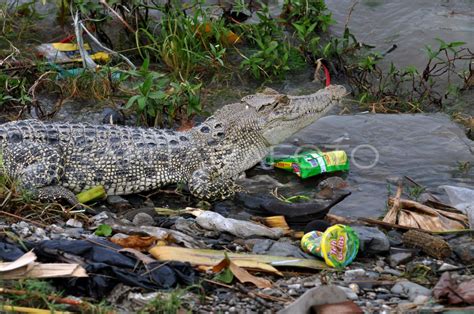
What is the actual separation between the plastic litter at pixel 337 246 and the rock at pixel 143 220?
120 centimetres

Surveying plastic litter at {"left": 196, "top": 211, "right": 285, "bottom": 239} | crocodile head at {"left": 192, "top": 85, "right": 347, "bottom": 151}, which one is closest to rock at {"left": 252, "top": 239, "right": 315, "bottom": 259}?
plastic litter at {"left": 196, "top": 211, "right": 285, "bottom": 239}

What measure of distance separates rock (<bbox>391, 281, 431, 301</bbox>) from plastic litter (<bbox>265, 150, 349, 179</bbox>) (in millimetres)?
2248

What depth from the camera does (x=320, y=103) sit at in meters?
7.88

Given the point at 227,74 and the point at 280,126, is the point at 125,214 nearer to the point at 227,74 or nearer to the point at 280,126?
the point at 280,126

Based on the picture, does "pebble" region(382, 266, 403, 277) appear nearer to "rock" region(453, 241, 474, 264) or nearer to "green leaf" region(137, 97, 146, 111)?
"rock" region(453, 241, 474, 264)

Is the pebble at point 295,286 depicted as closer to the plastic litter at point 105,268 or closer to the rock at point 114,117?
the plastic litter at point 105,268

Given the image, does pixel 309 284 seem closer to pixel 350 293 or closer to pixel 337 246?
pixel 350 293

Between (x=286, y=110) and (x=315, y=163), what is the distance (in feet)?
1.71

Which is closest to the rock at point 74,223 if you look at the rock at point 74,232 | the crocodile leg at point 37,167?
the rock at point 74,232

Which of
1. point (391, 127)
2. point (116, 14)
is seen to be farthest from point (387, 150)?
point (116, 14)

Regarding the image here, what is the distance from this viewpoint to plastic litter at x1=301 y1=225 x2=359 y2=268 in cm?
563

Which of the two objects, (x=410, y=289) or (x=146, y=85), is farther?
(x=146, y=85)

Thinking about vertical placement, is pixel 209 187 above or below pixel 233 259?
below

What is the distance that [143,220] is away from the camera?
6.47m
